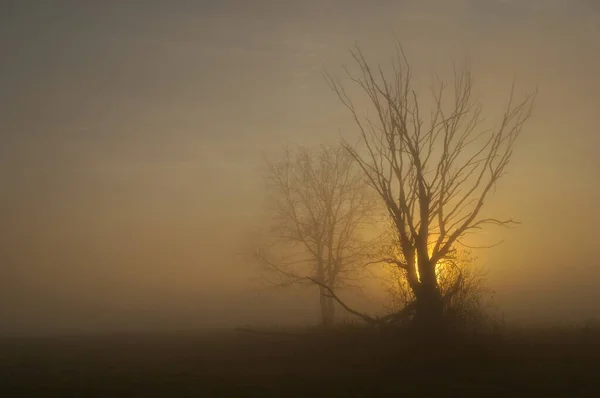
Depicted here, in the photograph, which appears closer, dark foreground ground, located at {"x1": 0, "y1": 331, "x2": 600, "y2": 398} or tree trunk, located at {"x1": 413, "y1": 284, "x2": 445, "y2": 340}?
dark foreground ground, located at {"x1": 0, "y1": 331, "x2": 600, "y2": 398}

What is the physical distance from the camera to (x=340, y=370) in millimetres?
14508

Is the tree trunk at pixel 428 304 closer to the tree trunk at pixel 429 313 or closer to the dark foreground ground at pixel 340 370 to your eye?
the tree trunk at pixel 429 313

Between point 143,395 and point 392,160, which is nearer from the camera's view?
point 143,395

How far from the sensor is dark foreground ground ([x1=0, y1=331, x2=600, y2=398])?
1204 cm

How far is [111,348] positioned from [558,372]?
18424 mm

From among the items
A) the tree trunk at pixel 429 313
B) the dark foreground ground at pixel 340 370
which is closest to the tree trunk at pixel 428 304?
the tree trunk at pixel 429 313

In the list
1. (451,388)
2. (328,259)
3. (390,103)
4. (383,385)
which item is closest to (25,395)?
(383,385)

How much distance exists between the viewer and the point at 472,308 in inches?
711

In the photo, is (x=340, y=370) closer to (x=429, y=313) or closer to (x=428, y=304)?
(x=429, y=313)

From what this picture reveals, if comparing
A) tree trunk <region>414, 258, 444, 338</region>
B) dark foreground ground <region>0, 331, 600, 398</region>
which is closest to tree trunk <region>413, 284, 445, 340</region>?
tree trunk <region>414, 258, 444, 338</region>

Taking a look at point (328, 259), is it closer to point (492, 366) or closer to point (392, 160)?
point (392, 160)

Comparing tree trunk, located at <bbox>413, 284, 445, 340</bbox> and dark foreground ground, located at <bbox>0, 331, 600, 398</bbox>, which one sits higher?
tree trunk, located at <bbox>413, 284, 445, 340</bbox>

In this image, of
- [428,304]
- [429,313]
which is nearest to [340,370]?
[429,313]

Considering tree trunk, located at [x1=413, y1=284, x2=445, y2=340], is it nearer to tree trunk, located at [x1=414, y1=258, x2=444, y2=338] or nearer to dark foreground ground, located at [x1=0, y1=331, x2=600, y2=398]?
tree trunk, located at [x1=414, y1=258, x2=444, y2=338]
